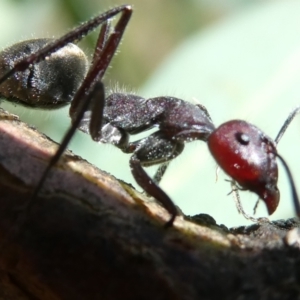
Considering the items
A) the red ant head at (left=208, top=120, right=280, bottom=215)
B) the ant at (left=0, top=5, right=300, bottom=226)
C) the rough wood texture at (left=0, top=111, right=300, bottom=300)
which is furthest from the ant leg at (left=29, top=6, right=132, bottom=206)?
the rough wood texture at (left=0, top=111, right=300, bottom=300)

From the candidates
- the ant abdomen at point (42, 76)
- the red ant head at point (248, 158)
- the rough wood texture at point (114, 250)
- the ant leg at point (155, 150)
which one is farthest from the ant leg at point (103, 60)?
the rough wood texture at point (114, 250)

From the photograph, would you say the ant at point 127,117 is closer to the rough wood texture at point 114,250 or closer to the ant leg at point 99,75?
the ant leg at point 99,75

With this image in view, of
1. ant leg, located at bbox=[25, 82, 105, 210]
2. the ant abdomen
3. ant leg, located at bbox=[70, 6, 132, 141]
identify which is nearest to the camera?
ant leg, located at bbox=[25, 82, 105, 210]

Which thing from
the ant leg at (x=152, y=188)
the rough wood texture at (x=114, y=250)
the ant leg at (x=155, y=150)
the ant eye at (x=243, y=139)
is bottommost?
the rough wood texture at (x=114, y=250)

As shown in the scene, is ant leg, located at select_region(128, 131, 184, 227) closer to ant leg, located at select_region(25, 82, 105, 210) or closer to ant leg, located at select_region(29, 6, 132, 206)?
ant leg, located at select_region(29, 6, 132, 206)

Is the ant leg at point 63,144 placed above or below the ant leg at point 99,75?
below

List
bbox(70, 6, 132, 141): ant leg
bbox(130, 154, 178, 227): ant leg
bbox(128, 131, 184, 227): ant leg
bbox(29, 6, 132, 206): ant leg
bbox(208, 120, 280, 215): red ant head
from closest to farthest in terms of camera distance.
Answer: bbox(130, 154, 178, 227): ant leg → bbox(208, 120, 280, 215): red ant head → bbox(29, 6, 132, 206): ant leg → bbox(70, 6, 132, 141): ant leg → bbox(128, 131, 184, 227): ant leg

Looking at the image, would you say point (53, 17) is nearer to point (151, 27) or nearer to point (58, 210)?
point (151, 27)
